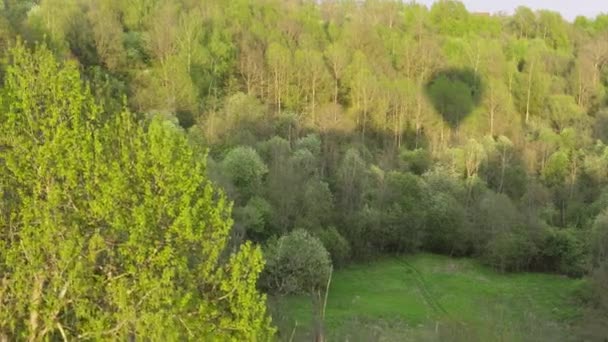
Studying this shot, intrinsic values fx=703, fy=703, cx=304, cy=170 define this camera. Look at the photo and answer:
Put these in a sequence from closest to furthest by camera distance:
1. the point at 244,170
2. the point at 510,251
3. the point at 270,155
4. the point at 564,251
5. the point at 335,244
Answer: the point at 335,244 < the point at 244,170 < the point at 510,251 < the point at 564,251 < the point at 270,155

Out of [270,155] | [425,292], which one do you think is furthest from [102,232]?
[270,155]

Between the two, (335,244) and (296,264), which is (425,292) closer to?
(335,244)

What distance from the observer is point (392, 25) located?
79062 mm

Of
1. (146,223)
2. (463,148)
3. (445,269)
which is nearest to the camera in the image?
(146,223)

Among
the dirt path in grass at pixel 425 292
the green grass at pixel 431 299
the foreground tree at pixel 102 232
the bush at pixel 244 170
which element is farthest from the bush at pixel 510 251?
the foreground tree at pixel 102 232

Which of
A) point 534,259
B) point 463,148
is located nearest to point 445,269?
point 534,259

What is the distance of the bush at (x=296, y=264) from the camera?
120 ft

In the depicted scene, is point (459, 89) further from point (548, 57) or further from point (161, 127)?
point (161, 127)

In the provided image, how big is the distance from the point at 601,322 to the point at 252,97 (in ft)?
116

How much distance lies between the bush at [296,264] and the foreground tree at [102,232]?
26123 mm

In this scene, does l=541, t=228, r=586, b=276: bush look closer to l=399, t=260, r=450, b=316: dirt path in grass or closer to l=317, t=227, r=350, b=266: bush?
l=399, t=260, r=450, b=316: dirt path in grass

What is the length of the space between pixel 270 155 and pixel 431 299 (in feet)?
50.4

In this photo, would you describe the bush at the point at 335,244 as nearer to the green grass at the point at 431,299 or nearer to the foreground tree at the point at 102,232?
the green grass at the point at 431,299

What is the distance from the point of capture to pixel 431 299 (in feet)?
125
